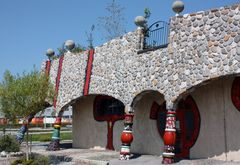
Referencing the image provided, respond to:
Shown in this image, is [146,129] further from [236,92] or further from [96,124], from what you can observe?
[236,92]

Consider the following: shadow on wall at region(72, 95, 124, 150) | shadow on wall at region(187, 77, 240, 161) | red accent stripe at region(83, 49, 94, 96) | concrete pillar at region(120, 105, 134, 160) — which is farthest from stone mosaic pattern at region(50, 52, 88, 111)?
shadow on wall at region(187, 77, 240, 161)

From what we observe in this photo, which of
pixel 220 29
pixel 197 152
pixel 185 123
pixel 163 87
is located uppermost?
pixel 220 29

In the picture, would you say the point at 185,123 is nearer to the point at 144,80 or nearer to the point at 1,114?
the point at 144,80

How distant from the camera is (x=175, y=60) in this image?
13.8 metres

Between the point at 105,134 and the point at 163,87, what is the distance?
6.54m

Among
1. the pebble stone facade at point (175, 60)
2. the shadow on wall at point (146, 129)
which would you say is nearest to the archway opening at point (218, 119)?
the pebble stone facade at point (175, 60)

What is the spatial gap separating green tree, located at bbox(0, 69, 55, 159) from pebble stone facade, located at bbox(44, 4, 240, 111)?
3709 mm

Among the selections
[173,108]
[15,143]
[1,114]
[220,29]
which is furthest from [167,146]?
[15,143]

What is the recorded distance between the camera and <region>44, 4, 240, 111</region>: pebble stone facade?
39.9 ft

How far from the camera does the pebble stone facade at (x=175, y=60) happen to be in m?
12.1

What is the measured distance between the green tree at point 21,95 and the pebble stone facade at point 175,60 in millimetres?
3709

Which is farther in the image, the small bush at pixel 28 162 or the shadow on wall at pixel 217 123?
the small bush at pixel 28 162

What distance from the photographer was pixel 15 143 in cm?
1830

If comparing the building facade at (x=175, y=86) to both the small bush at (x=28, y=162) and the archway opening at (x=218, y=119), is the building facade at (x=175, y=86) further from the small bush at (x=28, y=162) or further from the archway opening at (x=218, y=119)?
the small bush at (x=28, y=162)
